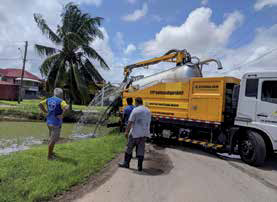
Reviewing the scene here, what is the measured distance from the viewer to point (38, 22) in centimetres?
1814

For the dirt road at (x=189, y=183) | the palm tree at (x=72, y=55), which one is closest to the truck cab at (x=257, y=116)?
the dirt road at (x=189, y=183)

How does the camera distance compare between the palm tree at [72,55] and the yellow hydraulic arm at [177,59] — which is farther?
the palm tree at [72,55]

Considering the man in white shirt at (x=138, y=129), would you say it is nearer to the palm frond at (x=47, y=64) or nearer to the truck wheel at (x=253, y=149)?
the truck wheel at (x=253, y=149)

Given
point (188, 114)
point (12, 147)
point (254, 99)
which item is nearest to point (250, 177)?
point (254, 99)

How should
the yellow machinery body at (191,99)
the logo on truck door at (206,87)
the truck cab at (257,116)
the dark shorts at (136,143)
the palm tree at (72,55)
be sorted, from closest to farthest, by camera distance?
the dark shorts at (136,143) < the truck cab at (257,116) < the yellow machinery body at (191,99) < the logo on truck door at (206,87) < the palm tree at (72,55)

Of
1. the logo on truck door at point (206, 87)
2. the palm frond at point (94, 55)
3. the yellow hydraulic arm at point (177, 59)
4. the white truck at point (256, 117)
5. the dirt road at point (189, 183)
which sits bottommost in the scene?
the dirt road at point (189, 183)

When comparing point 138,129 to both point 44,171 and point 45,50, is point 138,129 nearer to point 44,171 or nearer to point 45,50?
point 44,171

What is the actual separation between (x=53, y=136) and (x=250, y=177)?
4.83m

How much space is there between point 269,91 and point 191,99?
2482 mm

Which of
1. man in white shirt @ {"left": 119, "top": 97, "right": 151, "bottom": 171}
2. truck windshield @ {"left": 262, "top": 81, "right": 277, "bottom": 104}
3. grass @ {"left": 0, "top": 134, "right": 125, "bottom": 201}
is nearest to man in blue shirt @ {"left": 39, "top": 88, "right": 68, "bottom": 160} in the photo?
grass @ {"left": 0, "top": 134, "right": 125, "bottom": 201}

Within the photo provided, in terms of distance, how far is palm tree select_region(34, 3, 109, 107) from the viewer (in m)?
17.5

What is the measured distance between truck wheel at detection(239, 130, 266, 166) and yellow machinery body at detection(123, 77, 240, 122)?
972 millimetres

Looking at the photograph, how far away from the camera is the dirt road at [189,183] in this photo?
3.79 m

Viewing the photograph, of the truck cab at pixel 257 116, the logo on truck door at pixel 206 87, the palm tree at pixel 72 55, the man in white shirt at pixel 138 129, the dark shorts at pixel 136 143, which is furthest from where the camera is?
the palm tree at pixel 72 55
